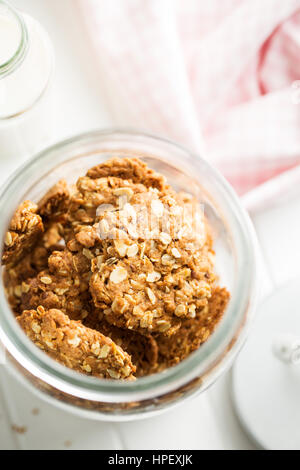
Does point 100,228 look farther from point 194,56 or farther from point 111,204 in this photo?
point 194,56

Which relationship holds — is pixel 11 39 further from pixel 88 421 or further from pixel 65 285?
pixel 88 421

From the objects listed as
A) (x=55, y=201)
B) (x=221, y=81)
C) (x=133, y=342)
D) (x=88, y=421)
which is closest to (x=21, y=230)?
(x=55, y=201)

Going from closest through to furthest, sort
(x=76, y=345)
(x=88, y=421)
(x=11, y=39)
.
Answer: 1. (x=76, y=345)
2. (x=11, y=39)
3. (x=88, y=421)

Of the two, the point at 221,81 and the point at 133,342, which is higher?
the point at 221,81

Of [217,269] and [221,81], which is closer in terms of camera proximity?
[217,269]

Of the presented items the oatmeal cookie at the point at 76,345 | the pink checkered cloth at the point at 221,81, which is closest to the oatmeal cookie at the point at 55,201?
the oatmeal cookie at the point at 76,345

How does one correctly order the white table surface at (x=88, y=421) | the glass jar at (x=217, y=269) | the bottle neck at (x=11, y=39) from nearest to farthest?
the glass jar at (x=217, y=269) → the bottle neck at (x=11, y=39) → the white table surface at (x=88, y=421)

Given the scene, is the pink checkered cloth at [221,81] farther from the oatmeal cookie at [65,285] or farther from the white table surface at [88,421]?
the oatmeal cookie at [65,285]
